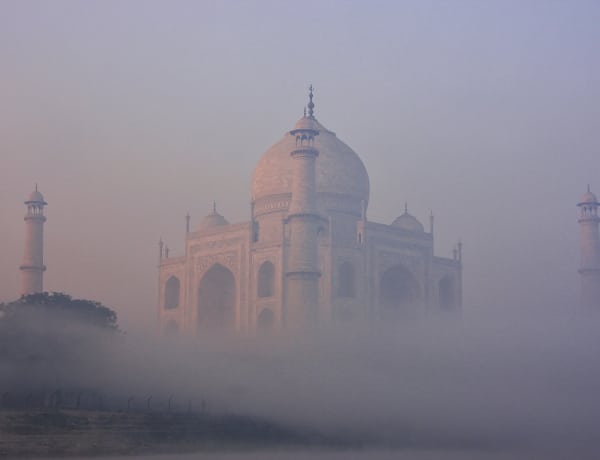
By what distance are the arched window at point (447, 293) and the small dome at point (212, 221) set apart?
8500 mm

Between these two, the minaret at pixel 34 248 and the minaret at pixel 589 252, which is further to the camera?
the minaret at pixel 589 252

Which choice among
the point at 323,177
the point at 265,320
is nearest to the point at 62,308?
the point at 265,320

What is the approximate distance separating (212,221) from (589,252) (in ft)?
45.4

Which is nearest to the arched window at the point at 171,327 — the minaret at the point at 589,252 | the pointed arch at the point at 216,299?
the pointed arch at the point at 216,299

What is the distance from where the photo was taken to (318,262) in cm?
3259

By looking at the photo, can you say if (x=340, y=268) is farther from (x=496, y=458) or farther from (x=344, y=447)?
(x=496, y=458)

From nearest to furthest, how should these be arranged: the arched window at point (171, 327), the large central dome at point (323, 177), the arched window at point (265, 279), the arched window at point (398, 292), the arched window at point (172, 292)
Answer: the arched window at point (265, 279) < the arched window at point (398, 292) < the large central dome at point (323, 177) < the arched window at point (171, 327) < the arched window at point (172, 292)

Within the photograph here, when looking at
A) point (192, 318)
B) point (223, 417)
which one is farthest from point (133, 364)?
point (192, 318)

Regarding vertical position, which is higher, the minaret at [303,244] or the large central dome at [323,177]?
the large central dome at [323,177]

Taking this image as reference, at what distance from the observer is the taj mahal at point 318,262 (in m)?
33.2

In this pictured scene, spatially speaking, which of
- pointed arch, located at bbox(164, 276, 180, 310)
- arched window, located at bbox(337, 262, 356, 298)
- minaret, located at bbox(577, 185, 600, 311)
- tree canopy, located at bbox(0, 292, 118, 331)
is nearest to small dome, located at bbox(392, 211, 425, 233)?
arched window, located at bbox(337, 262, 356, 298)

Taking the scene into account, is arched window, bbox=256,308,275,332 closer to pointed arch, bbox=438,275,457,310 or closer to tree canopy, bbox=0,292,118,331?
tree canopy, bbox=0,292,118,331

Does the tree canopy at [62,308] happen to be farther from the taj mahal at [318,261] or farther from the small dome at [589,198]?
the small dome at [589,198]

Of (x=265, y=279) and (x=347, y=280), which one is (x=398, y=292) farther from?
(x=265, y=279)
